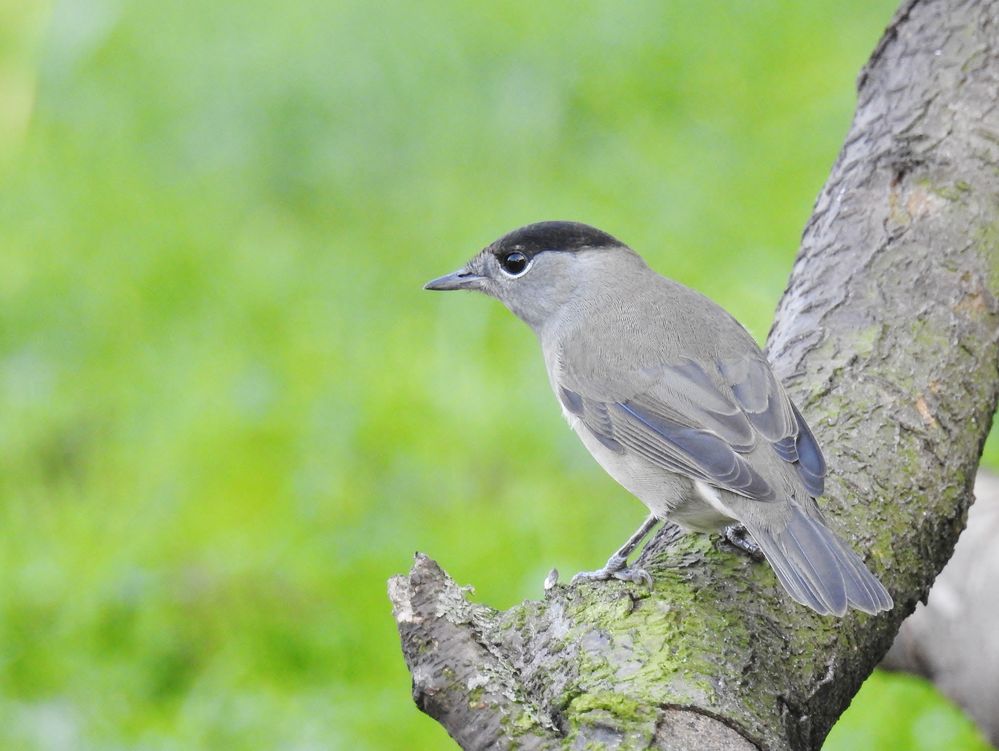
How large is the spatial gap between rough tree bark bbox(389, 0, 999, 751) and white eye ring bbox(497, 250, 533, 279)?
0.91m

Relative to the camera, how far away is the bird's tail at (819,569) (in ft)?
10.4

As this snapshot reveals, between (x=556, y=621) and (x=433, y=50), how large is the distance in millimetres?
6412

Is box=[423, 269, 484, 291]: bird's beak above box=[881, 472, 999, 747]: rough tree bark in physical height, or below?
above

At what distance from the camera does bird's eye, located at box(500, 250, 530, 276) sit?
481 cm

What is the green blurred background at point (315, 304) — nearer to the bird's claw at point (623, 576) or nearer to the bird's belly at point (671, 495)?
the bird's belly at point (671, 495)

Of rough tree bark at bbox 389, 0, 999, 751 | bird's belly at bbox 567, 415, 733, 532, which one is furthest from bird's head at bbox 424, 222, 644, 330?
A: bird's belly at bbox 567, 415, 733, 532

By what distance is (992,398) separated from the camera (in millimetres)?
4012

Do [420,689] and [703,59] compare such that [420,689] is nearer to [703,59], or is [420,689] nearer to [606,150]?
[606,150]

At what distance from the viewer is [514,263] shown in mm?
4828

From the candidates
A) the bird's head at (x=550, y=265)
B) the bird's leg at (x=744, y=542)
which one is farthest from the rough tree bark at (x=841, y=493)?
the bird's head at (x=550, y=265)

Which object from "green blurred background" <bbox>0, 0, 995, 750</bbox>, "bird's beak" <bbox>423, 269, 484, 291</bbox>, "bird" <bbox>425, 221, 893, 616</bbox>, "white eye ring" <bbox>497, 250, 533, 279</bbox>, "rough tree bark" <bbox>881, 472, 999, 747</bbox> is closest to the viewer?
"bird" <bbox>425, 221, 893, 616</bbox>

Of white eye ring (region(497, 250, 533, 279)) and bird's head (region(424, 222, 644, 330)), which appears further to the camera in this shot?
white eye ring (region(497, 250, 533, 279))

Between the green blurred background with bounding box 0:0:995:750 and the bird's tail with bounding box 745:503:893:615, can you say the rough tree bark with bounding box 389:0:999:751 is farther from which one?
the green blurred background with bounding box 0:0:995:750

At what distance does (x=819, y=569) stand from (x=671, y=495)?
2.14ft
